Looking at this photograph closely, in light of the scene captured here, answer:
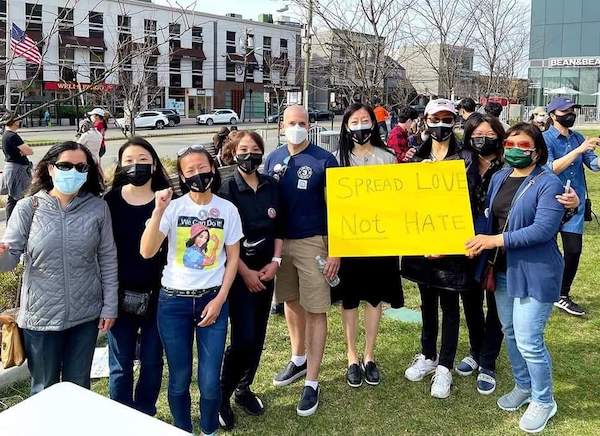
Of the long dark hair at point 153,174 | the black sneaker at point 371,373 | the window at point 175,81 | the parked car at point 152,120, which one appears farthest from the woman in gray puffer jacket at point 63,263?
the window at point 175,81

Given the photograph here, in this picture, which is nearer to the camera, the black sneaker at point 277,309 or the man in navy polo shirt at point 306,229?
the man in navy polo shirt at point 306,229

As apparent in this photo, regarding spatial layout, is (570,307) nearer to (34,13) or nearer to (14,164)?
(34,13)

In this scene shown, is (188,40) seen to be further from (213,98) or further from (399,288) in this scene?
(399,288)

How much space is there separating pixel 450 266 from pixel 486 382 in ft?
3.09

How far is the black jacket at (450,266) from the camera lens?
4.05 meters

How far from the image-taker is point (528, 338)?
359 centimetres

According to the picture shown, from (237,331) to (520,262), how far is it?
184 cm

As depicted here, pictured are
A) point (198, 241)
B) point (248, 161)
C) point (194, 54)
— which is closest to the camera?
point (198, 241)

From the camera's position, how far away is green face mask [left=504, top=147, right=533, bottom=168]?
3545 mm

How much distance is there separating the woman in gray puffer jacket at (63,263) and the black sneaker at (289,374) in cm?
154

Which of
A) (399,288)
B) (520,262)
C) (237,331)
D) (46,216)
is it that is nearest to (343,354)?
(399,288)

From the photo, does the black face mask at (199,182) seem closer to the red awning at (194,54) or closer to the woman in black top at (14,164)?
the woman in black top at (14,164)

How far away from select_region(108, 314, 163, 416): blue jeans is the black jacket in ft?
6.27

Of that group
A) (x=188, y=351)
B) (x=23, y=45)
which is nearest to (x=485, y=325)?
(x=188, y=351)
